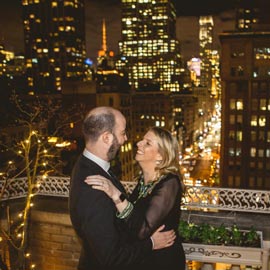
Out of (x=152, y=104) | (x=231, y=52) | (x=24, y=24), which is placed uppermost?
(x=24, y=24)

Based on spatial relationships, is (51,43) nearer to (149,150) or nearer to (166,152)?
(149,150)

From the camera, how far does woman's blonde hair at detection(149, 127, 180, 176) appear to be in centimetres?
386

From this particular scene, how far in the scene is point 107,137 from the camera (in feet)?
10.9

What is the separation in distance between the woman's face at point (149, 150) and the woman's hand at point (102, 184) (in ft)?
3.51

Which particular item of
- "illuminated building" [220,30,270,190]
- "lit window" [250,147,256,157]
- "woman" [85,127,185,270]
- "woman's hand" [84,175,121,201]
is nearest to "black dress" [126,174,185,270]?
"woman" [85,127,185,270]

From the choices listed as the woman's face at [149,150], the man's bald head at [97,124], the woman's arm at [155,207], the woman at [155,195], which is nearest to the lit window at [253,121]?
→ the woman at [155,195]

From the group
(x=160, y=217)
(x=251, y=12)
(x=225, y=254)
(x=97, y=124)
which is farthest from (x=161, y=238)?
(x=251, y=12)

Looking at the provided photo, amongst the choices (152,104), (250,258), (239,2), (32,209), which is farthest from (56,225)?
(239,2)

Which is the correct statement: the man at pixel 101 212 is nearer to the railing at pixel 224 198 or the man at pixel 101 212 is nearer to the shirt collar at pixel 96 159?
the shirt collar at pixel 96 159

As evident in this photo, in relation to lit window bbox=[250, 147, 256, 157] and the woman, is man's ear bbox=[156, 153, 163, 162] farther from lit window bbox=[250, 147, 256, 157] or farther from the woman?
lit window bbox=[250, 147, 256, 157]

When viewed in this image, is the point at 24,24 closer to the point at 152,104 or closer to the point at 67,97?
the point at 152,104

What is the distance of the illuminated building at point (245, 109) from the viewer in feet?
204

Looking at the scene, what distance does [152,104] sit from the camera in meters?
101

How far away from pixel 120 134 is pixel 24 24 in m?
176
